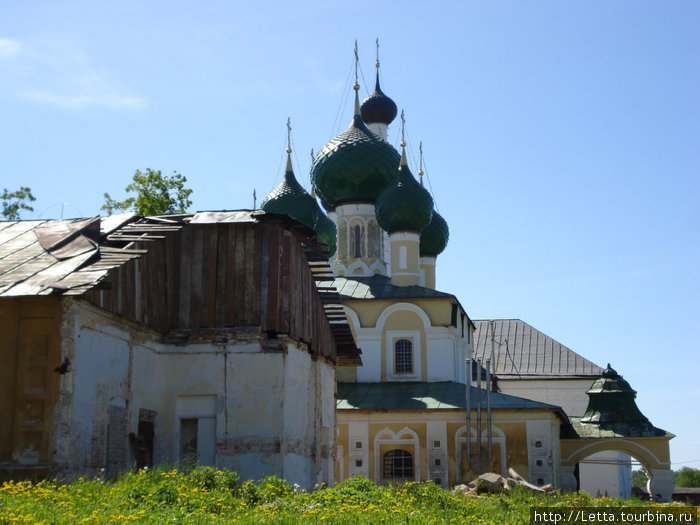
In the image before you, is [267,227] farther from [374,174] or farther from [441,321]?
[374,174]

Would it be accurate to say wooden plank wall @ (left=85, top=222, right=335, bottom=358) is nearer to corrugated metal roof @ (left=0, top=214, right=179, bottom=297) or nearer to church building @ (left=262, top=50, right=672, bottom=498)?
corrugated metal roof @ (left=0, top=214, right=179, bottom=297)

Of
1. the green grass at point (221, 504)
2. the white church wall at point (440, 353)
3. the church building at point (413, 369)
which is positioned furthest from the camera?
the white church wall at point (440, 353)

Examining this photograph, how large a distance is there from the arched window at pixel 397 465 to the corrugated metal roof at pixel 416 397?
4.22 ft

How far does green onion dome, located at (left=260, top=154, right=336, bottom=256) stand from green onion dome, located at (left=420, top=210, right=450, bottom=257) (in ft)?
10.4

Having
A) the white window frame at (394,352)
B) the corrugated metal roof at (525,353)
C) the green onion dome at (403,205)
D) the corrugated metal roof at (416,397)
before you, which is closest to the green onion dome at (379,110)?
the green onion dome at (403,205)

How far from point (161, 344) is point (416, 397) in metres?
11.4

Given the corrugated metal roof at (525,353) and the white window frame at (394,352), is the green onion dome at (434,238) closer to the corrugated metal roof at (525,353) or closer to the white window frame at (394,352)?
the corrugated metal roof at (525,353)

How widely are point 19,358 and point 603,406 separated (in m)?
19.2

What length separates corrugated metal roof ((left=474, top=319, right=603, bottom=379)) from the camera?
32.4 metres

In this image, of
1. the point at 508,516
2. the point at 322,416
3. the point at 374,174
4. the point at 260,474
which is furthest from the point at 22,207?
the point at 508,516

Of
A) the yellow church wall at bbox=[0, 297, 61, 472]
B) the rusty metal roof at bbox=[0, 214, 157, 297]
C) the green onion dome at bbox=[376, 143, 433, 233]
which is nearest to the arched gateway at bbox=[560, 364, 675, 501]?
the green onion dome at bbox=[376, 143, 433, 233]

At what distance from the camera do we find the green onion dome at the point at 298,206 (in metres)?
29.7

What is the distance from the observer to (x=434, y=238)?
1219 inches

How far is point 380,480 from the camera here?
76.8 feet
